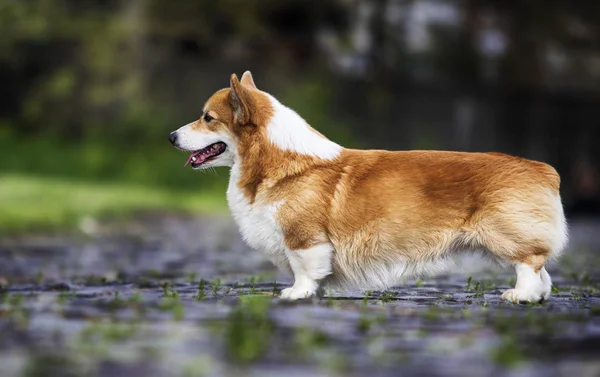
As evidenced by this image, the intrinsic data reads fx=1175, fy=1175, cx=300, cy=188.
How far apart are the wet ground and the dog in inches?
9.9

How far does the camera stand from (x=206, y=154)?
7648 millimetres

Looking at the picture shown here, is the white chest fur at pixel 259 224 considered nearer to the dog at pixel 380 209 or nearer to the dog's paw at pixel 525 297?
the dog at pixel 380 209

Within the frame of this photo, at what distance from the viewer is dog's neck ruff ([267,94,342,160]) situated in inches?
290

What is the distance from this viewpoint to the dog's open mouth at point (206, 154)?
7.59 m

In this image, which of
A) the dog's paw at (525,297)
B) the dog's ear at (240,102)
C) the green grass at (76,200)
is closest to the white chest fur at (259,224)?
the dog's ear at (240,102)

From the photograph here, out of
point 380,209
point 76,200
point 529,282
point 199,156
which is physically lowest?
point 529,282

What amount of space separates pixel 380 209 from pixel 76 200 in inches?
447

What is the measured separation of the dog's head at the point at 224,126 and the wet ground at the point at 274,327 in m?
0.92

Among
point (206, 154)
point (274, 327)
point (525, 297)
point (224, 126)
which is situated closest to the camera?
point (274, 327)

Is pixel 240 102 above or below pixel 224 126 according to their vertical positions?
above

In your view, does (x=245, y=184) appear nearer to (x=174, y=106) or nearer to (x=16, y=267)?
(x=16, y=267)

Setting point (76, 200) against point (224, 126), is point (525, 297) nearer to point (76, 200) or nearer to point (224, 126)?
point (224, 126)

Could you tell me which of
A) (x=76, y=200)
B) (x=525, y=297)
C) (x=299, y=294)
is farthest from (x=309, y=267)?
(x=76, y=200)

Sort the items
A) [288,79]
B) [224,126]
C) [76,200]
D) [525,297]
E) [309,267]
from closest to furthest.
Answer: [525,297], [309,267], [224,126], [76,200], [288,79]
